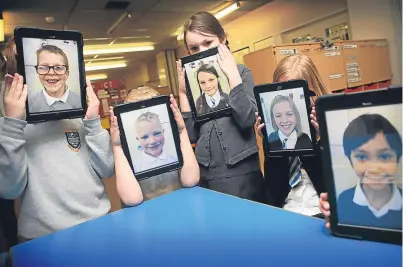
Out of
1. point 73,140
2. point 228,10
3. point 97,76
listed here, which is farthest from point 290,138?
point 97,76

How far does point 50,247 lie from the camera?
0.67m

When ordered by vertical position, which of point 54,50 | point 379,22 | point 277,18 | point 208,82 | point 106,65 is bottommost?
point 208,82

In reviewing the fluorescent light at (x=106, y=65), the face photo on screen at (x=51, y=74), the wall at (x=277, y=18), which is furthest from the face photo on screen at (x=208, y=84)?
the fluorescent light at (x=106, y=65)

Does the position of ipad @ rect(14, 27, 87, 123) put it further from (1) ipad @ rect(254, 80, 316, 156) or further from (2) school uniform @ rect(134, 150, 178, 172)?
(1) ipad @ rect(254, 80, 316, 156)

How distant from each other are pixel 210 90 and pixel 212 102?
0.04 m

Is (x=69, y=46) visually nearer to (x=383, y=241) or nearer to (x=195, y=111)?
(x=195, y=111)

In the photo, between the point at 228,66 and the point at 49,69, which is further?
the point at 228,66

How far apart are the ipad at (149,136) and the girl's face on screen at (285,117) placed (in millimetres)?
280

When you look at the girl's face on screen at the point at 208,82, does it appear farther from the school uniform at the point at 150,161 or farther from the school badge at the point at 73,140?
the school badge at the point at 73,140

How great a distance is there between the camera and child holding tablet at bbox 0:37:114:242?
0.75m

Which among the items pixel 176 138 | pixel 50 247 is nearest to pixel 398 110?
pixel 176 138

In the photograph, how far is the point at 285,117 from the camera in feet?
2.73

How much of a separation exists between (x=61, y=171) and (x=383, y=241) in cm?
75

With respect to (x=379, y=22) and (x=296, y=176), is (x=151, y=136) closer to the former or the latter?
(x=296, y=176)
